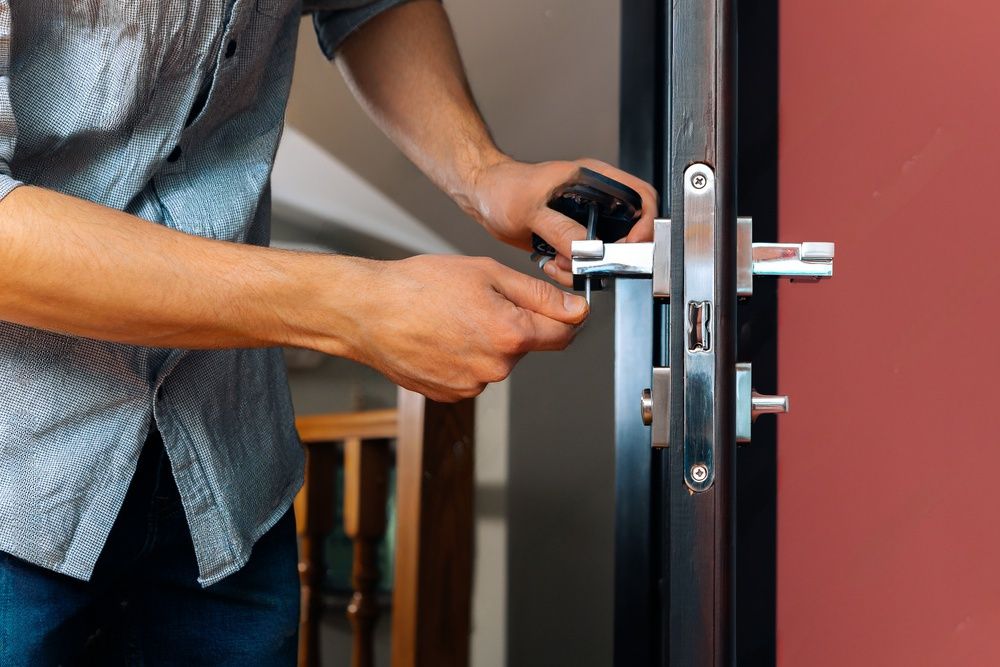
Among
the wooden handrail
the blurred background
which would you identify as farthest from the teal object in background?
the wooden handrail

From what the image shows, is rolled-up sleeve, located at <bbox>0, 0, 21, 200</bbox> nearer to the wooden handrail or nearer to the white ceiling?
the white ceiling

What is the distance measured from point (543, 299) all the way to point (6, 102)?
1.14ft

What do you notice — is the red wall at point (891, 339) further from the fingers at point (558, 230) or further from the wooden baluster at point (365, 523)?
the wooden baluster at point (365, 523)

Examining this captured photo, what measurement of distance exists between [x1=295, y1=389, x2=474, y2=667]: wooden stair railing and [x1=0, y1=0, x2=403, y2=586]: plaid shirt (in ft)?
2.24

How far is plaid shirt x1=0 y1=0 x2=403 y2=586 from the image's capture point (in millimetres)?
→ 664

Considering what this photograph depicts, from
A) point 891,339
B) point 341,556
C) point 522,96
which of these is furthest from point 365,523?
point 891,339

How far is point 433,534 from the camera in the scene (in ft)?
4.98

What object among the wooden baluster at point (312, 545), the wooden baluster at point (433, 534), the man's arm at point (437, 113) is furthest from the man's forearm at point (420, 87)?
the wooden baluster at point (312, 545)

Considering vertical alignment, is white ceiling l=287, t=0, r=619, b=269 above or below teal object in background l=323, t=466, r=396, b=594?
above

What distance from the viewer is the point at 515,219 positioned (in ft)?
2.51

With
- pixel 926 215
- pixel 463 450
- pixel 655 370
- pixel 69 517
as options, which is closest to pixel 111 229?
pixel 69 517

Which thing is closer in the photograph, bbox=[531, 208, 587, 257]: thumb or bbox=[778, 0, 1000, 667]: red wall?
bbox=[531, 208, 587, 257]: thumb

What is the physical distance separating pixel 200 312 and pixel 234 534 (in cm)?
23

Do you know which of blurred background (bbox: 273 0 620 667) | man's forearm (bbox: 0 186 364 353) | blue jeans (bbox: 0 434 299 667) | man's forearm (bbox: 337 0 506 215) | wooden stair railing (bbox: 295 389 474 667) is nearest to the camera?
man's forearm (bbox: 0 186 364 353)
